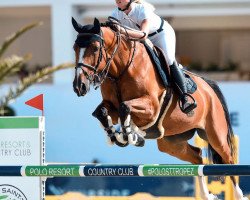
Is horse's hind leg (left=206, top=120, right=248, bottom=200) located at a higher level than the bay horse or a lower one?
lower

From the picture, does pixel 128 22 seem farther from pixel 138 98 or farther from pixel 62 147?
pixel 62 147

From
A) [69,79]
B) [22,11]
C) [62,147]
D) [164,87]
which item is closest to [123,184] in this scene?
[164,87]

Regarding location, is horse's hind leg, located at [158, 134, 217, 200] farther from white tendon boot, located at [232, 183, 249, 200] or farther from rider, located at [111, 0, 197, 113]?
rider, located at [111, 0, 197, 113]

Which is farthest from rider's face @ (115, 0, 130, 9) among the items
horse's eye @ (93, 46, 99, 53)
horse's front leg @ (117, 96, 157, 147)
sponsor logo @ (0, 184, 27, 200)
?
sponsor logo @ (0, 184, 27, 200)

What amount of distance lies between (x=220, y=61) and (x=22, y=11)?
5034mm

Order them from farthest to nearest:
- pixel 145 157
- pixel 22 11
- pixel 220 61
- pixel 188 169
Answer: pixel 220 61 < pixel 22 11 < pixel 145 157 < pixel 188 169

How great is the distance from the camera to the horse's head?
6.16 metres

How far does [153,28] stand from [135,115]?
907 mm

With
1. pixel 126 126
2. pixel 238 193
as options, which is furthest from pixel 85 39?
pixel 238 193

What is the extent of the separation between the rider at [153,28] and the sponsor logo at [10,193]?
1966 millimetres

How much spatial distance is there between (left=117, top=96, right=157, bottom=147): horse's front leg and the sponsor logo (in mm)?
1797

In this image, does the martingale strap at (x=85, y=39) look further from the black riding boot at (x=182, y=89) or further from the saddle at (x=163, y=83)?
the black riding boot at (x=182, y=89)

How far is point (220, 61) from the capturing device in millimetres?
19422

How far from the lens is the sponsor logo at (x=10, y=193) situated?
7836mm
